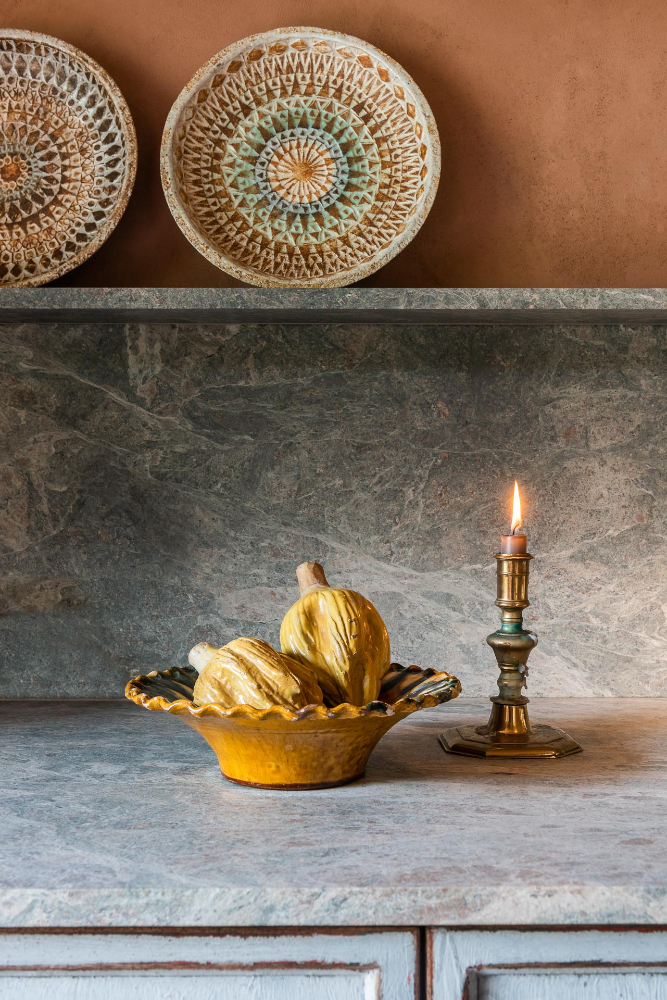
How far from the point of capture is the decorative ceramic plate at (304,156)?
4.10 feet

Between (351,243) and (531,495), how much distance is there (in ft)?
1.46

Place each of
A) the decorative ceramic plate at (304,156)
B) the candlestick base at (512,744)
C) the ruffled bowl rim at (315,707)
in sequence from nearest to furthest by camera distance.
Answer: the ruffled bowl rim at (315,707) < the candlestick base at (512,744) < the decorative ceramic plate at (304,156)

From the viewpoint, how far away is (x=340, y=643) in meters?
0.94

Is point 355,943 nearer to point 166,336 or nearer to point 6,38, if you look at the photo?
point 166,336

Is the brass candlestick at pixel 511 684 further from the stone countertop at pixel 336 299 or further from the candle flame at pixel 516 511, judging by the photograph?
the stone countertop at pixel 336 299

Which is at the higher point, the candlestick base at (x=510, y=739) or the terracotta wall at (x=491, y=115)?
the terracotta wall at (x=491, y=115)

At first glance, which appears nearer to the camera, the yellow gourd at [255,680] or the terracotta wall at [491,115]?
the yellow gourd at [255,680]

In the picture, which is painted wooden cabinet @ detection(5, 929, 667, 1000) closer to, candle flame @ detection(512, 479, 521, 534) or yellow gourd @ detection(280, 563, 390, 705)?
yellow gourd @ detection(280, 563, 390, 705)

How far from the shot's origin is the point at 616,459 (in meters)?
1.34

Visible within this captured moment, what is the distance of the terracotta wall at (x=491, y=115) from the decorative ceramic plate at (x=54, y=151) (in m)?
0.06

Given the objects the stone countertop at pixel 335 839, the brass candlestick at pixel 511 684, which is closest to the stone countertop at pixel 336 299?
the brass candlestick at pixel 511 684

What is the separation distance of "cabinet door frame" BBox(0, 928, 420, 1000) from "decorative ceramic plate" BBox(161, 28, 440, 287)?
2.76 ft

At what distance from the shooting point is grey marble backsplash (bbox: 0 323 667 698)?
1340 millimetres

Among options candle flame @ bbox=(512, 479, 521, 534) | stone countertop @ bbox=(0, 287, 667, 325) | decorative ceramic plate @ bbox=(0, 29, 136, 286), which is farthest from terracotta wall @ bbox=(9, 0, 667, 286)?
candle flame @ bbox=(512, 479, 521, 534)
